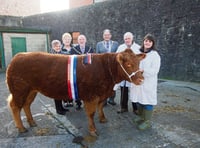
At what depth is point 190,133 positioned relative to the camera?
13.6ft

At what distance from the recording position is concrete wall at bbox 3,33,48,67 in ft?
49.9

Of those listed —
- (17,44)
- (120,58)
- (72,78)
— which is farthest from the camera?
(17,44)

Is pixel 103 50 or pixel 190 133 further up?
pixel 103 50

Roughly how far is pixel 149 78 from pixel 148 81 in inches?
2.3

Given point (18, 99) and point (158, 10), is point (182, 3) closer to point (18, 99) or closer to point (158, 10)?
point (158, 10)

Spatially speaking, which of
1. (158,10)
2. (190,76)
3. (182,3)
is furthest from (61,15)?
(190,76)

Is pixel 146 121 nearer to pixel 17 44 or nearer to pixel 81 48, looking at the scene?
pixel 81 48

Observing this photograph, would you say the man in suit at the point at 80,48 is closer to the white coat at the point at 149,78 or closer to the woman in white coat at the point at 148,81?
the woman in white coat at the point at 148,81

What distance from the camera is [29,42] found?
651 inches

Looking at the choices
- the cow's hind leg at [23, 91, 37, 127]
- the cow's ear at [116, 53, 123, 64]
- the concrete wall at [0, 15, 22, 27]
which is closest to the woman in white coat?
the cow's ear at [116, 53, 123, 64]

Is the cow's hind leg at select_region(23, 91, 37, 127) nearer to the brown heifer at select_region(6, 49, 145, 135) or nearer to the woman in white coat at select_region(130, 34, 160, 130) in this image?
the brown heifer at select_region(6, 49, 145, 135)

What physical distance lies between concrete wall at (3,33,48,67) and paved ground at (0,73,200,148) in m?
10.2

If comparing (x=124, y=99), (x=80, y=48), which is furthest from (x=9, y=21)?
(x=124, y=99)

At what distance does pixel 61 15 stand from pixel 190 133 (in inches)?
596
